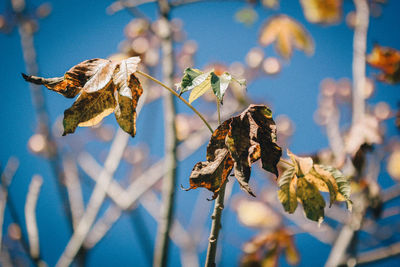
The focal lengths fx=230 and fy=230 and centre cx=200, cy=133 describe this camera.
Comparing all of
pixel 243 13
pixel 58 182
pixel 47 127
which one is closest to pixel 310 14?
pixel 243 13

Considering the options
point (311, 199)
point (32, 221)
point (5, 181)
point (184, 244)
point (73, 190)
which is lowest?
point (184, 244)

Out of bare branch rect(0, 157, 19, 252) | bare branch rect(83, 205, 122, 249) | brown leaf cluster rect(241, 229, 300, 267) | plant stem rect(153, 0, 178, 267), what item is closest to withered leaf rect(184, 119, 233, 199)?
plant stem rect(153, 0, 178, 267)

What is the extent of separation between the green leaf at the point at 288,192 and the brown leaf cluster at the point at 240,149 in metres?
0.18

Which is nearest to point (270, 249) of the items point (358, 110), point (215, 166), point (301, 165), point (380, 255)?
point (380, 255)

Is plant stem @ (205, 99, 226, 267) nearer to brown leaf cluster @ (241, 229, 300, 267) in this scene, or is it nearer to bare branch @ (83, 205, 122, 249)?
brown leaf cluster @ (241, 229, 300, 267)

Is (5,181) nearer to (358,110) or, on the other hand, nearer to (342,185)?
(342,185)

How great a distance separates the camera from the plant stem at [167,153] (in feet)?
4.12

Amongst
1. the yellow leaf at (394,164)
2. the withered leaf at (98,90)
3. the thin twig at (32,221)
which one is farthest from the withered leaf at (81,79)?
the yellow leaf at (394,164)

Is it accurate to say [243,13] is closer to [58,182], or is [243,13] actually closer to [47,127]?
[47,127]

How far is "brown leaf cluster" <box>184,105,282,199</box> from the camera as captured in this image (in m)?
0.48

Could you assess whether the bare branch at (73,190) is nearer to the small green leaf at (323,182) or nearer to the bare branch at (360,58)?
the small green leaf at (323,182)

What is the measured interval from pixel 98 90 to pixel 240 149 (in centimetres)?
36

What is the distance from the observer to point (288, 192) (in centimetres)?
64

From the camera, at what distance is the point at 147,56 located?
2.20 meters
